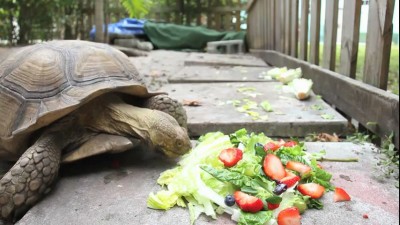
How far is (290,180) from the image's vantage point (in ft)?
4.82

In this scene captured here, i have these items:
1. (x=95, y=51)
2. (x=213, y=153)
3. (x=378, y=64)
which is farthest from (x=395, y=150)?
(x=95, y=51)

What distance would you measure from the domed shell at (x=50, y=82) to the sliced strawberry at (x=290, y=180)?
33.2 inches

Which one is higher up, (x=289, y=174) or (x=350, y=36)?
(x=350, y=36)

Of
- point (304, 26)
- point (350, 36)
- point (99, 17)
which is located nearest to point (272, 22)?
point (304, 26)

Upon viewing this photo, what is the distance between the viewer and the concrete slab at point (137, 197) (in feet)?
4.46

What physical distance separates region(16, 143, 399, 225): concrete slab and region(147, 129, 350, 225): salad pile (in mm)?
41

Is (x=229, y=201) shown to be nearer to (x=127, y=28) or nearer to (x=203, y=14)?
(x=127, y=28)

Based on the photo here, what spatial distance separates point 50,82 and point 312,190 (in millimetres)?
1184

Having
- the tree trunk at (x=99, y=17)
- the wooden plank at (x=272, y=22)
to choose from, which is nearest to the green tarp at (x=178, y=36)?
the tree trunk at (x=99, y=17)

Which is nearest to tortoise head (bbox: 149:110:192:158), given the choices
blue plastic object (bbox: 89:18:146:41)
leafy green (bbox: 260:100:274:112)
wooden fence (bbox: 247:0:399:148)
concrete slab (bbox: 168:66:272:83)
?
wooden fence (bbox: 247:0:399:148)

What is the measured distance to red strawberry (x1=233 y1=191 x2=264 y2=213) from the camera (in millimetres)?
1313

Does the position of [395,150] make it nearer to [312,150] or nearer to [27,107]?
[312,150]

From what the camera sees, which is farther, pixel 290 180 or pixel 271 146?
pixel 271 146

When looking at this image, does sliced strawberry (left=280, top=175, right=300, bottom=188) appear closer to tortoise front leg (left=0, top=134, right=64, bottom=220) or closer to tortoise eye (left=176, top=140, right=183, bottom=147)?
tortoise eye (left=176, top=140, right=183, bottom=147)
